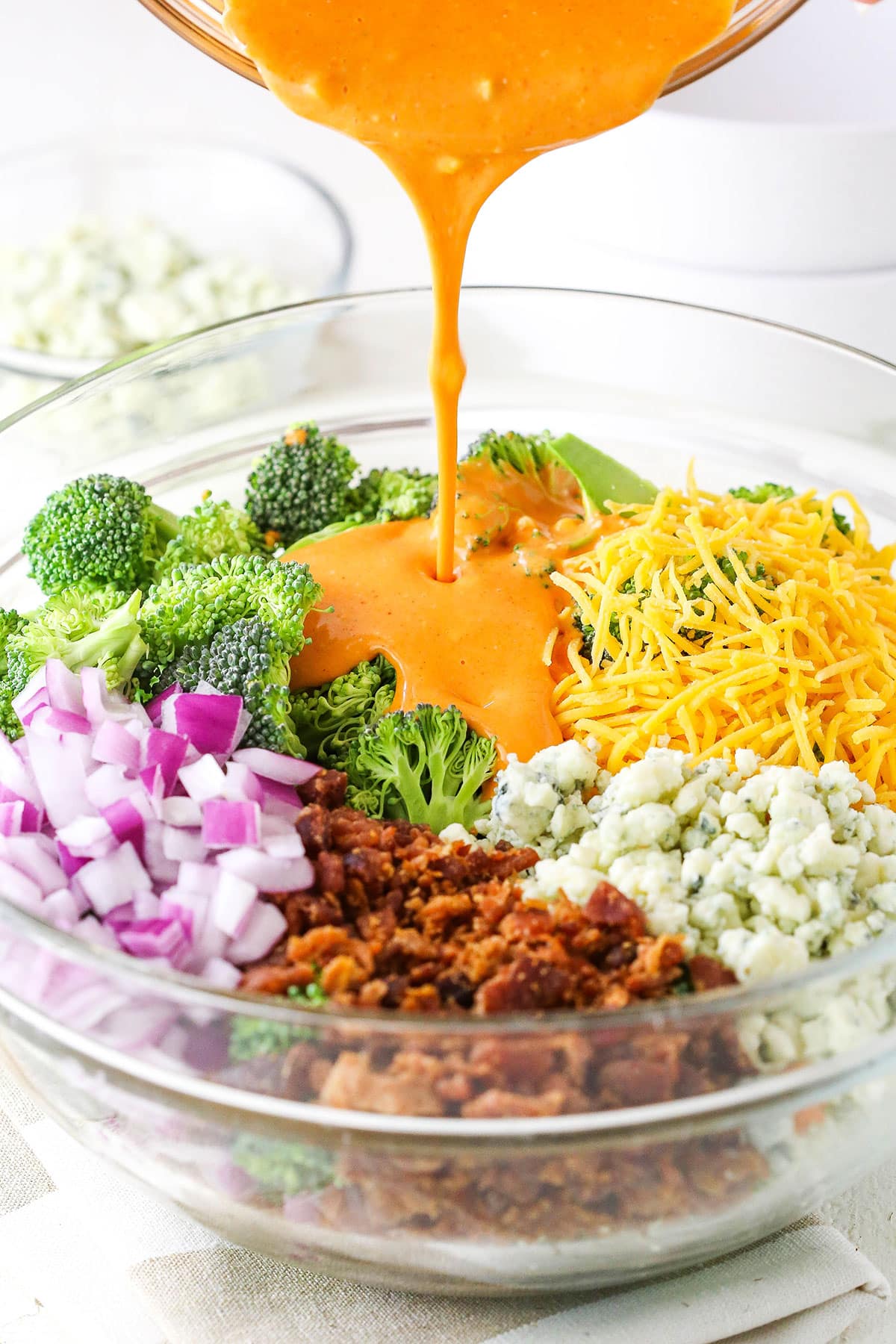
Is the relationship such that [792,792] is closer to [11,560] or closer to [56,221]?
[11,560]

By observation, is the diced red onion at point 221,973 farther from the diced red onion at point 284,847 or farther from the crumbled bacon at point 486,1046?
the diced red onion at point 284,847

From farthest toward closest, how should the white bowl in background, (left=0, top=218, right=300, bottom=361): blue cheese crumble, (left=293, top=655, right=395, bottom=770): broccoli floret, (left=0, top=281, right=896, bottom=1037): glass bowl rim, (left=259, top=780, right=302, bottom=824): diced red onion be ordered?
1. (left=0, top=218, right=300, bottom=361): blue cheese crumble
2. the white bowl in background
3. (left=293, top=655, right=395, bottom=770): broccoli floret
4. (left=259, top=780, right=302, bottom=824): diced red onion
5. (left=0, top=281, right=896, bottom=1037): glass bowl rim

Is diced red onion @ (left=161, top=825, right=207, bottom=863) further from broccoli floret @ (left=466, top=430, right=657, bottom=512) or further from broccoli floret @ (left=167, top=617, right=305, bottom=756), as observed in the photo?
broccoli floret @ (left=466, top=430, right=657, bottom=512)

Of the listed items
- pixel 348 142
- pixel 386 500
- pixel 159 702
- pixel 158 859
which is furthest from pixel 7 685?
pixel 348 142

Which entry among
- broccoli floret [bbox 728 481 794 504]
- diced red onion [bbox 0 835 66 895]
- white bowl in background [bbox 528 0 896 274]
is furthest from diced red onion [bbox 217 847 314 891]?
white bowl in background [bbox 528 0 896 274]

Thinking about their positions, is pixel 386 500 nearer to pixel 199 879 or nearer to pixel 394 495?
pixel 394 495

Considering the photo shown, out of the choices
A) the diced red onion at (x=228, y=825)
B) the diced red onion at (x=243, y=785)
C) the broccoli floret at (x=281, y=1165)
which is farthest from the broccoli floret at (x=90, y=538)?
the broccoli floret at (x=281, y=1165)

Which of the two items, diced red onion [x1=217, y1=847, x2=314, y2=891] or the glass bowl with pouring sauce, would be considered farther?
the glass bowl with pouring sauce
